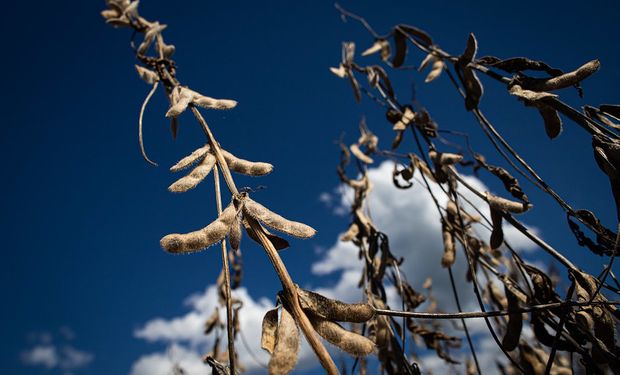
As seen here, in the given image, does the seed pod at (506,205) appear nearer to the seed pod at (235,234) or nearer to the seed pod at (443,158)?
the seed pod at (443,158)

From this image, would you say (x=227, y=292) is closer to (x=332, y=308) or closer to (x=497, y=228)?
(x=332, y=308)

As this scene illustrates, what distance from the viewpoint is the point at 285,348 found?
0.40 meters

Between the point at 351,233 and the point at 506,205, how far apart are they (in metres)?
0.59

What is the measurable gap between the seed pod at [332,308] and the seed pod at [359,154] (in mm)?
1027

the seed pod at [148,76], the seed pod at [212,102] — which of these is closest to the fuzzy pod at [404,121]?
the seed pod at [212,102]

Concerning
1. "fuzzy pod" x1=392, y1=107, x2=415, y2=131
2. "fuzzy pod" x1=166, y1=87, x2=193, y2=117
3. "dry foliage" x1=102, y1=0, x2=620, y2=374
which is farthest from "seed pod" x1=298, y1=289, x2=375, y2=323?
"fuzzy pod" x1=392, y1=107, x2=415, y2=131

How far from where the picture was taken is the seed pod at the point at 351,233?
4.20 ft

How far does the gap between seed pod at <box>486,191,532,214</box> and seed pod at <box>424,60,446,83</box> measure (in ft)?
1.29

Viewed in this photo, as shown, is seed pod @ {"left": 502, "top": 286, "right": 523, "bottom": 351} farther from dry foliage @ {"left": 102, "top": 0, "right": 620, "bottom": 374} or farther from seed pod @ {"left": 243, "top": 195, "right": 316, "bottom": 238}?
seed pod @ {"left": 243, "top": 195, "right": 316, "bottom": 238}

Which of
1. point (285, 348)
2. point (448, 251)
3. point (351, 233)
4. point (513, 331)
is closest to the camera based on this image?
point (285, 348)

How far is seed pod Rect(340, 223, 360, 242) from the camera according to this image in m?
1.28

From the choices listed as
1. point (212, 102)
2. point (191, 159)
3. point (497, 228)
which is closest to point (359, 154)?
point (497, 228)

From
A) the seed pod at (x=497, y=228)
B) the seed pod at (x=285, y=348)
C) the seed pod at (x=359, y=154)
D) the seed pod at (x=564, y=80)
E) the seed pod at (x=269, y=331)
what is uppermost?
the seed pod at (x=359, y=154)

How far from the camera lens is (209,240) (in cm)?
47
